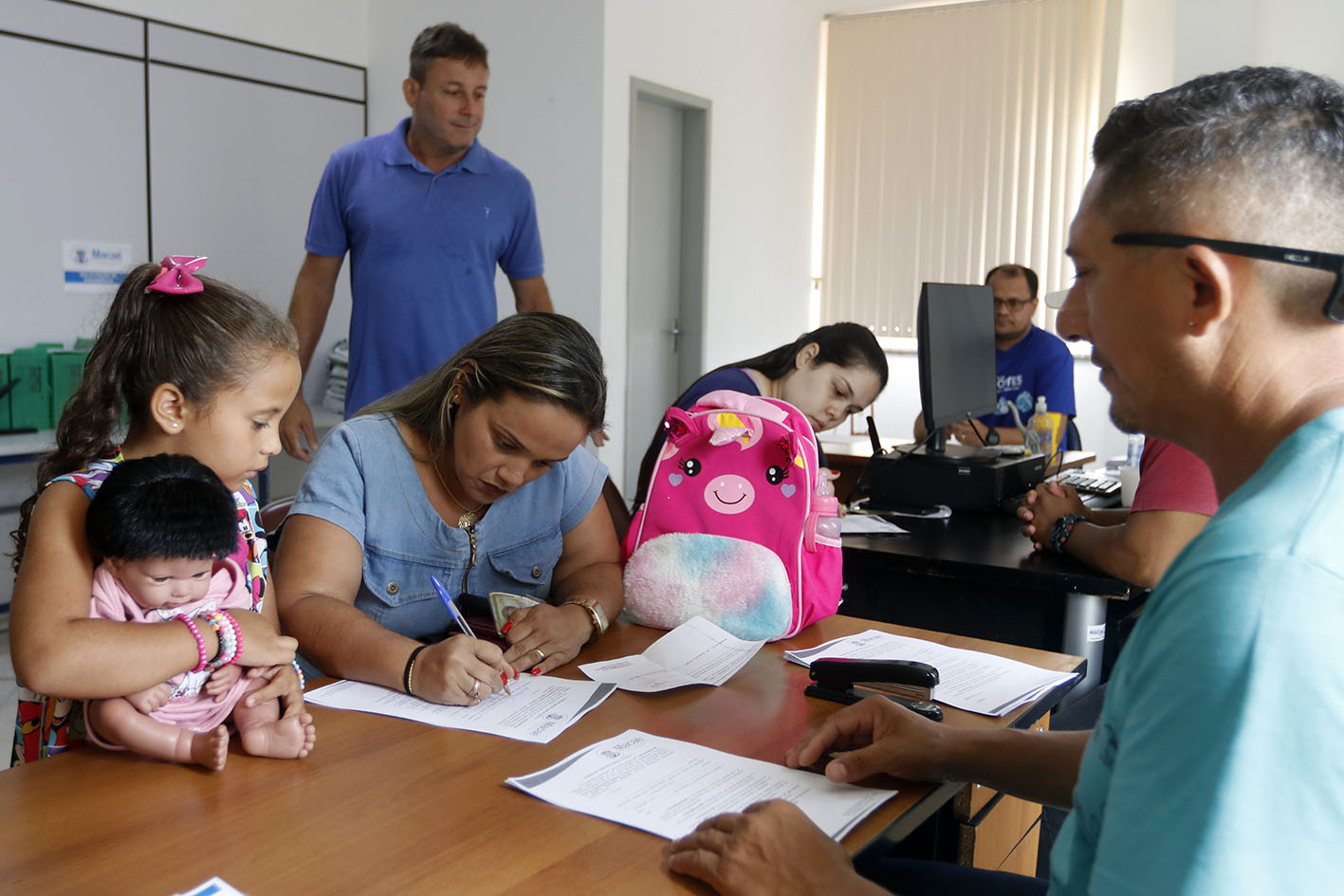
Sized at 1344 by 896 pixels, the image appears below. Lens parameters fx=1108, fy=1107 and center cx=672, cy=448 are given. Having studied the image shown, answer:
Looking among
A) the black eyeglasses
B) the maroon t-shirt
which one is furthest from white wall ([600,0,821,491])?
the black eyeglasses

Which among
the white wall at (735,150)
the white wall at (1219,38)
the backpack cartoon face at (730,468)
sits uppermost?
the white wall at (1219,38)

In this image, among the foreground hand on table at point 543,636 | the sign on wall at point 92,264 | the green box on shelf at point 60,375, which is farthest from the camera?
the sign on wall at point 92,264

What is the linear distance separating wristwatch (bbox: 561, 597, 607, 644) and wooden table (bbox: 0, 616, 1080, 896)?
12.8 inches

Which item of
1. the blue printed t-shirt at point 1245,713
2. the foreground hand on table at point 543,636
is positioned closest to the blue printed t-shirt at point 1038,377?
the foreground hand on table at point 543,636

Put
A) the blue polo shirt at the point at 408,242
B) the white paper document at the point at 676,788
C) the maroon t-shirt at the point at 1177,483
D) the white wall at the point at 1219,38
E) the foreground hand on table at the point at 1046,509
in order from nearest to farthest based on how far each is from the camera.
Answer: the white paper document at the point at 676,788, the maroon t-shirt at the point at 1177,483, the foreground hand on table at the point at 1046,509, the blue polo shirt at the point at 408,242, the white wall at the point at 1219,38

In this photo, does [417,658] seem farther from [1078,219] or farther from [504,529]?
[1078,219]

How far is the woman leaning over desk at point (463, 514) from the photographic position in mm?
1533

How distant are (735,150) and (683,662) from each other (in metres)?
4.91

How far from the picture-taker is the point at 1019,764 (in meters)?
1.21

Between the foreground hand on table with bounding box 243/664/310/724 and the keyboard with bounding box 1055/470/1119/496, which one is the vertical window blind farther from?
the foreground hand on table with bounding box 243/664/310/724

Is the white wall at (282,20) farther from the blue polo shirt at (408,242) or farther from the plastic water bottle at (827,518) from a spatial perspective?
the plastic water bottle at (827,518)

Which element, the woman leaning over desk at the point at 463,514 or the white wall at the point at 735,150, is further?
the white wall at the point at 735,150

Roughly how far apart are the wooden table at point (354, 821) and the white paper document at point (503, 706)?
0.02 metres

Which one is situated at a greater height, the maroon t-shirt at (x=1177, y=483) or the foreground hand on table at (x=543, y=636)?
the maroon t-shirt at (x=1177, y=483)
